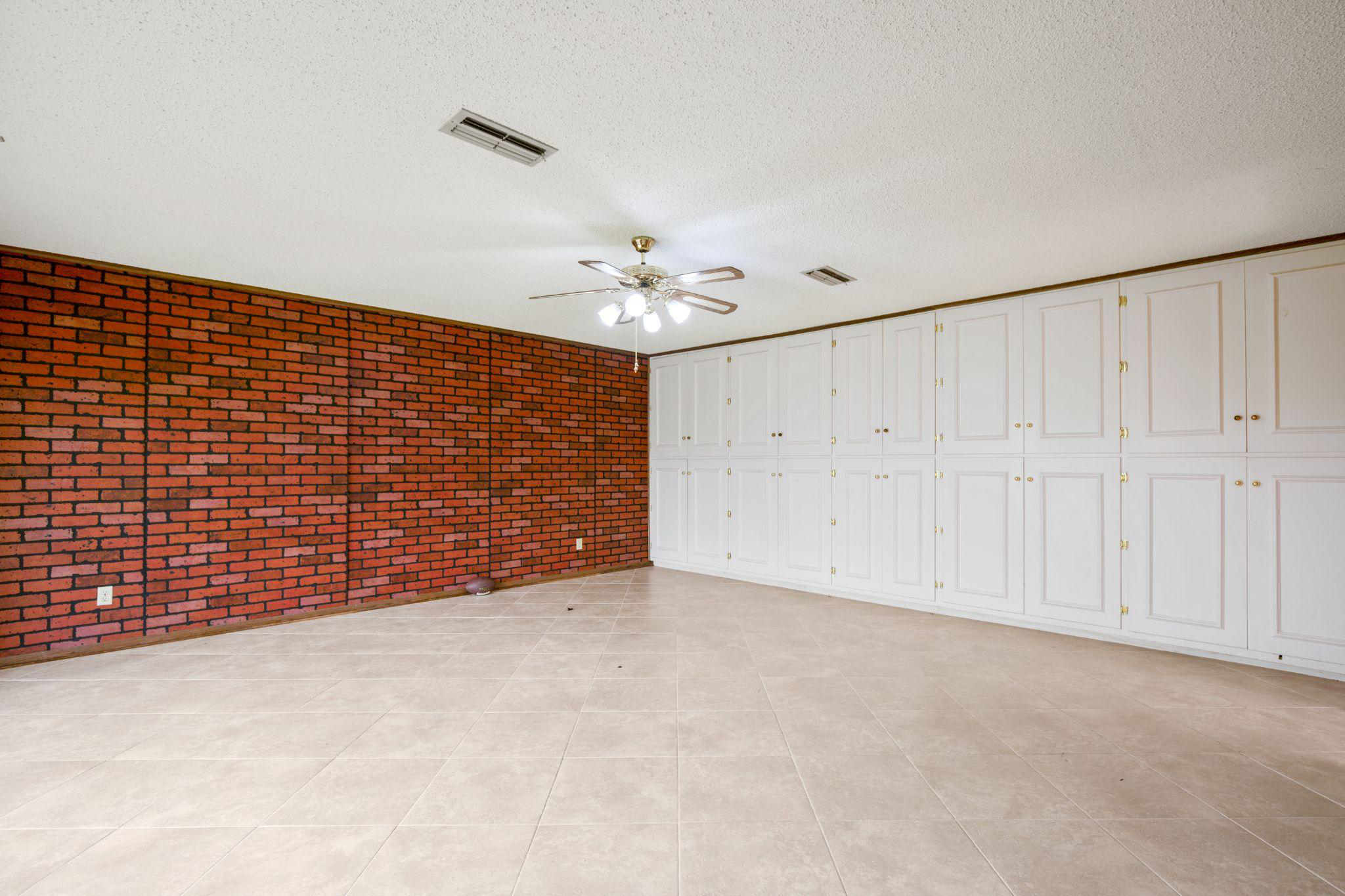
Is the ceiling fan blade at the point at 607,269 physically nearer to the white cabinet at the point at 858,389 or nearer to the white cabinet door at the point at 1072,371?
the white cabinet at the point at 858,389

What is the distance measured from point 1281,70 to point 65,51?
12.9 feet

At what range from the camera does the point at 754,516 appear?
602 cm

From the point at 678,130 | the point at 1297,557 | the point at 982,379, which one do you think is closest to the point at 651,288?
the point at 678,130

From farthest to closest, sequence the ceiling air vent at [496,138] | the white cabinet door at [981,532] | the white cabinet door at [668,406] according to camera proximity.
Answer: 1. the white cabinet door at [668,406]
2. the white cabinet door at [981,532]
3. the ceiling air vent at [496,138]

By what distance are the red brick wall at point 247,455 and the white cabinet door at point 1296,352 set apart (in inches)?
214

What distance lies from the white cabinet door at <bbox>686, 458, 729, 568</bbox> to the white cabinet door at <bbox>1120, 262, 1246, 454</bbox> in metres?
3.56

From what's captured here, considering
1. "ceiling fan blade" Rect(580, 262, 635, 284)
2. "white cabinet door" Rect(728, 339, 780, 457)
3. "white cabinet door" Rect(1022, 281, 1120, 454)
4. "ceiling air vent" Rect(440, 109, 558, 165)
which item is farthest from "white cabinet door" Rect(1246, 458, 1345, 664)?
"ceiling air vent" Rect(440, 109, 558, 165)

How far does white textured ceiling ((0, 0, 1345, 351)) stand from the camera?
1.70m

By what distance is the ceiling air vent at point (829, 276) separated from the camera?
12.6 ft

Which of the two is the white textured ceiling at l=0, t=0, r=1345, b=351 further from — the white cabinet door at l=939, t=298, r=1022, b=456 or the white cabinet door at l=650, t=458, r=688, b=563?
the white cabinet door at l=650, t=458, r=688, b=563

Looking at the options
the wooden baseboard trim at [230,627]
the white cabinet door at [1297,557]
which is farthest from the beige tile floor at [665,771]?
the white cabinet door at [1297,557]

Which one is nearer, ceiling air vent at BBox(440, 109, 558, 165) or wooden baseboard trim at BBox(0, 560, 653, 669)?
ceiling air vent at BBox(440, 109, 558, 165)

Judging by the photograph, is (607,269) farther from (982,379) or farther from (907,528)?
(907,528)

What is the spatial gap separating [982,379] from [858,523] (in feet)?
5.29
